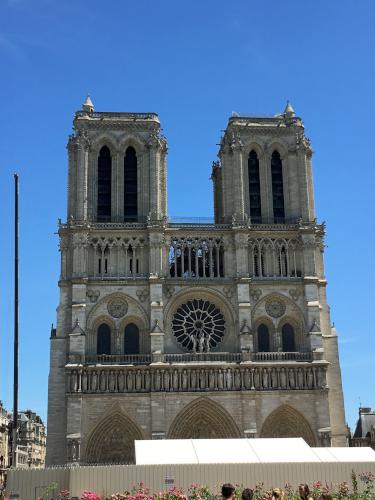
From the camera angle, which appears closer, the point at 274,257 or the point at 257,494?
the point at 257,494

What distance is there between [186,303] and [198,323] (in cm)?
148

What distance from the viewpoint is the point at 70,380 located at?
44.0 metres

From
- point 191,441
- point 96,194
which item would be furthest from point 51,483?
point 96,194

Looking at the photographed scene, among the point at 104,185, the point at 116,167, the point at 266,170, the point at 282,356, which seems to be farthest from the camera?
Answer: the point at 266,170

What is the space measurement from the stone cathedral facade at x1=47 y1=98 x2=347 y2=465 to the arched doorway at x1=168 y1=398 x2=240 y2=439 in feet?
0.22

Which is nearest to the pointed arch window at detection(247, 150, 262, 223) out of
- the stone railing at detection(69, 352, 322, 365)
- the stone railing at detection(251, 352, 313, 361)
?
the stone railing at detection(251, 352, 313, 361)

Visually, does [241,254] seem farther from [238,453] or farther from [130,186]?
[238,453]

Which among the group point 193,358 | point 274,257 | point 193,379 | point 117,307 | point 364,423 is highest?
point 274,257

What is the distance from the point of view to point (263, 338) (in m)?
47.6

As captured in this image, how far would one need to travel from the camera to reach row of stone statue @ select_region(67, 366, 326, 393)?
4428cm

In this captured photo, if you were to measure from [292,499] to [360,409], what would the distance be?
42385 millimetres

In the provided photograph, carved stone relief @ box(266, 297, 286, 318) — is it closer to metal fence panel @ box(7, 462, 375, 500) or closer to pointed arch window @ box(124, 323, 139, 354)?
pointed arch window @ box(124, 323, 139, 354)

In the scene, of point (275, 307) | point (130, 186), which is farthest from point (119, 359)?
point (130, 186)

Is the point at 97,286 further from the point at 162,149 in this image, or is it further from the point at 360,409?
the point at 360,409
